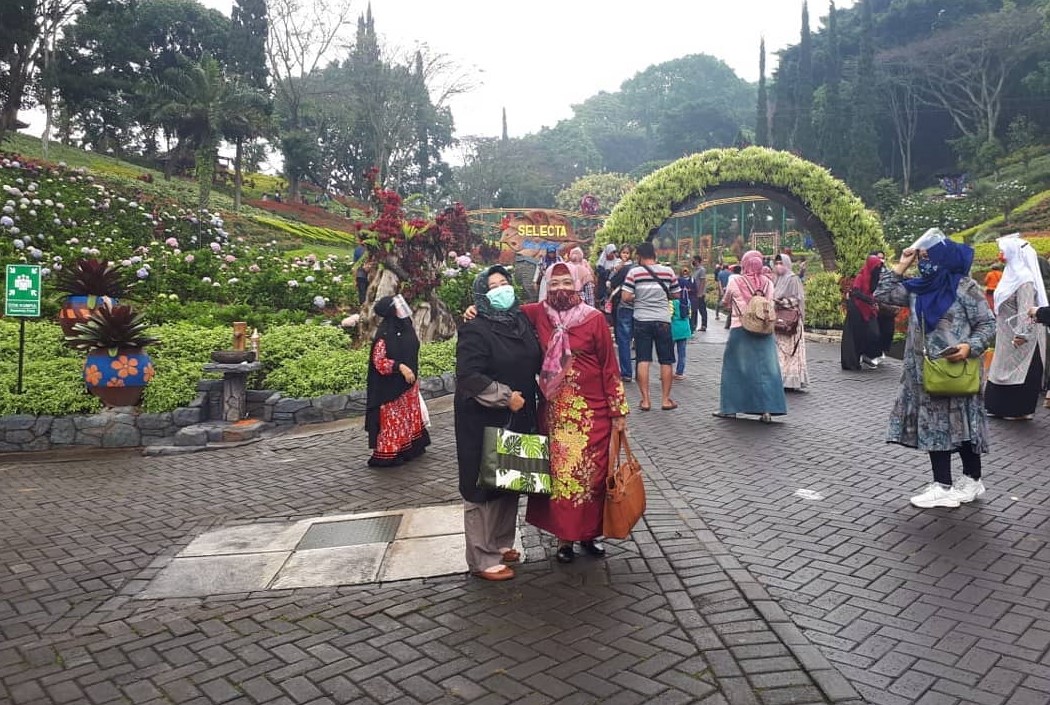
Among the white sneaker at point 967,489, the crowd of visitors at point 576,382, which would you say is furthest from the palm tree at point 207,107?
the white sneaker at point 967,489

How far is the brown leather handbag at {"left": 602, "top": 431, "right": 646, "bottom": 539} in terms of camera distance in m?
4.33

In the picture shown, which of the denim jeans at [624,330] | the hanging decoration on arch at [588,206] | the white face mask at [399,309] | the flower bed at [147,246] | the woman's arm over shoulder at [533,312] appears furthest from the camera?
the hanging decoration on arch at [588,206]

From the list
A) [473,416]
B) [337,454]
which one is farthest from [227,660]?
[337,454]

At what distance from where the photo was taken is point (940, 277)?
17.5 feet

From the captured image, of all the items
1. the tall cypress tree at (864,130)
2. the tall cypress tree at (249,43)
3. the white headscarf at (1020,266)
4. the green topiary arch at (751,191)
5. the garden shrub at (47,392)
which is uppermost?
the tall cypress tree at (249,43)

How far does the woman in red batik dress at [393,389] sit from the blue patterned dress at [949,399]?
3832 millimetres

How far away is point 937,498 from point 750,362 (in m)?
3.18

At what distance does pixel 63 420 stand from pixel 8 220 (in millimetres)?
10741

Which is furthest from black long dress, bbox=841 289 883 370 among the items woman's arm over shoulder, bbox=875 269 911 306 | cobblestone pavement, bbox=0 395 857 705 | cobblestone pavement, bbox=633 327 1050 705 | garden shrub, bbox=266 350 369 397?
cobblestone pavement, bbox=0 395 857 705

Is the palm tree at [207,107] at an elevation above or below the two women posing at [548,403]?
above

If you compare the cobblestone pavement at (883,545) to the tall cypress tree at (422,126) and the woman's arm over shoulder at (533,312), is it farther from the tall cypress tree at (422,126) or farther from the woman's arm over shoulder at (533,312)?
the tall cypress tree at (422,126)

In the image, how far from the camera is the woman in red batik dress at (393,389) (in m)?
7.11

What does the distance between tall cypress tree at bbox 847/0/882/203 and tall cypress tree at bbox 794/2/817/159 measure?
4.41 meters

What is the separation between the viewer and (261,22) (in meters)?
44.4
